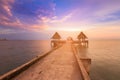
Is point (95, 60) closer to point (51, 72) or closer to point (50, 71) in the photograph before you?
point (50, 71)

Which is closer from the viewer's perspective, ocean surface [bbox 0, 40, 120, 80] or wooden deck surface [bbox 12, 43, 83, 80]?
wooden deck surface [bbox 12, 43, 83, 80]

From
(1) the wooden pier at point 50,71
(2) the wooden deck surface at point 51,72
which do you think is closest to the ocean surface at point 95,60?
(1) the wooden pier at point 50,71

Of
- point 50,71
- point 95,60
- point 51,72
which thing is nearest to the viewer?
point 51,72

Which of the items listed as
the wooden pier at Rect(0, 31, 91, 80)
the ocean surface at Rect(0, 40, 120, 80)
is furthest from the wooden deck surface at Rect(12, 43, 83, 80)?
the ocean surface at Rect(0, 40, 120, 80)

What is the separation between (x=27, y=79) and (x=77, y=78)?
6.96 ft

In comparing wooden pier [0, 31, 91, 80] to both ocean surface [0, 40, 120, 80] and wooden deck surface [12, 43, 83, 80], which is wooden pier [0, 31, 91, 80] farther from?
ocean surface [0, 40, 120, 80]

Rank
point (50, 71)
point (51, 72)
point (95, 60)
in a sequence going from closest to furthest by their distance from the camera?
1. point (51, 72)
2. point (50, 71)
3. point (95, 60)

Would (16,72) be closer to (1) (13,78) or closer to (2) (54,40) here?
(1) (13,78)

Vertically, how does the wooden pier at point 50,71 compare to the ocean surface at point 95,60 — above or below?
above

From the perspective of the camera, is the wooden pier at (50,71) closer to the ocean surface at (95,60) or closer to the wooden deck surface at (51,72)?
the wooden deck surface at (51,72)

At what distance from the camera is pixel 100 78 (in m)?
13.3

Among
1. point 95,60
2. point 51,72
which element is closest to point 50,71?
point 51,72

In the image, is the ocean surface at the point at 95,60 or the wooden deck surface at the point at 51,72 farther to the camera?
the ocean surface at the point at 95,60

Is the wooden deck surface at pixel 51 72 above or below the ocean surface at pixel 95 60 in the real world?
above
